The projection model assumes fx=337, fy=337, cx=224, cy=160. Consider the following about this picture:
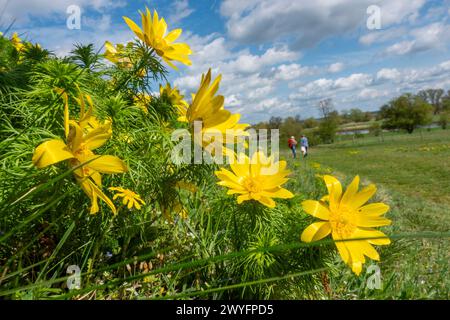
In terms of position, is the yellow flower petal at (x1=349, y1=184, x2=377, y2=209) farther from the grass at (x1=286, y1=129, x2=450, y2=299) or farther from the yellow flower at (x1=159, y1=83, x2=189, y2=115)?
the yellow flower at (x1=159, y1=83, x2=189, y2=115)

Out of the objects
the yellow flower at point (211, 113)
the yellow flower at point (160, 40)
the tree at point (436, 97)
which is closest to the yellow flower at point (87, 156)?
the yellow flower at point (211, 113)

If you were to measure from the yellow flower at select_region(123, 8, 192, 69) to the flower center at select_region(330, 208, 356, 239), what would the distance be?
0.72m

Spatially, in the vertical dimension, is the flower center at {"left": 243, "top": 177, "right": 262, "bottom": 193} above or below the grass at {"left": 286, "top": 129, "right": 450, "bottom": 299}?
above

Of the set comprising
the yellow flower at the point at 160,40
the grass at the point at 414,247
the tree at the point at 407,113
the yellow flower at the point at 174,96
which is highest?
the tree at the point at 407,113

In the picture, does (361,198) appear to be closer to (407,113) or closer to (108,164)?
(108,164)

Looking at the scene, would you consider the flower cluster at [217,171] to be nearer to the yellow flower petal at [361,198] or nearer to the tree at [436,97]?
the yellow flower petal at [361,198]

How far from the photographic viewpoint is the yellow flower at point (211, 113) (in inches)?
32.3

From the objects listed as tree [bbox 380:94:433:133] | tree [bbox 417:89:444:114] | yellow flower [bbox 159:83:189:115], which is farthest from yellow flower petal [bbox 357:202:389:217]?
tree [bbox 417:89:444:114]

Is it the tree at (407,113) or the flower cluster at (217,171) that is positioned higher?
the tree at (407,113)

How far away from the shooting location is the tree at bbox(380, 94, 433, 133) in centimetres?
4328

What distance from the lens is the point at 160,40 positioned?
1.20 m

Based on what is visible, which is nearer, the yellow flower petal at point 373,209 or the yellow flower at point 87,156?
the yellow flower at point 87,156

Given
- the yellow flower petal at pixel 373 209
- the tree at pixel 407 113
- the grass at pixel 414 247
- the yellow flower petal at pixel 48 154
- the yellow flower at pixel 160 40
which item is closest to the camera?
the yellow flower petal at pixel 48 154
